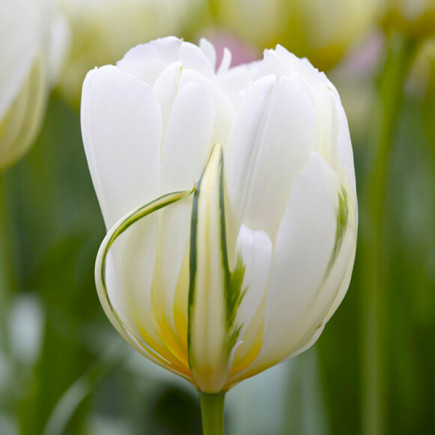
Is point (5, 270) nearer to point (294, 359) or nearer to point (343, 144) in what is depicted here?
point (294, 359)

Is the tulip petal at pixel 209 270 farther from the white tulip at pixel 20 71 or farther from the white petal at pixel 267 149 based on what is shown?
the white tulip at pixel 20 71

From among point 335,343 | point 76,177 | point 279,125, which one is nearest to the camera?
point 279,125

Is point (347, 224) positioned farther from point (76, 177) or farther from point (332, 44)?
point (76, 177)

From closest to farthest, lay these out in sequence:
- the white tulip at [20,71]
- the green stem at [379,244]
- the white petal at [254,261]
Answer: the white petal at [254,261] → the white tulip at [20,71] → the green stem at [379,244]

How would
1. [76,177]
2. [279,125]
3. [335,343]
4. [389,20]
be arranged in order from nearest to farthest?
1. [279,125]
2. [389,20]
3. [335,343]
4. [76,177]

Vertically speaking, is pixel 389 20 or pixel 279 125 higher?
pixel 389 20

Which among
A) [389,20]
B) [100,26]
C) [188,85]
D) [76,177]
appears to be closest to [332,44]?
[389,20]

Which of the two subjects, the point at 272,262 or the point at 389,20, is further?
the point at 389,20

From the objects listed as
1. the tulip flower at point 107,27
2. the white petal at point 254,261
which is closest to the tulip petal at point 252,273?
the white petal at point 254,261
